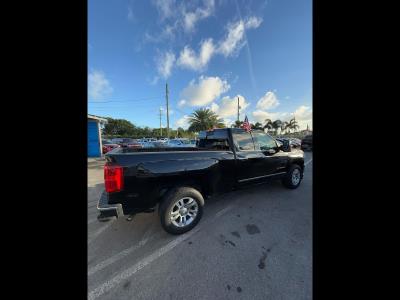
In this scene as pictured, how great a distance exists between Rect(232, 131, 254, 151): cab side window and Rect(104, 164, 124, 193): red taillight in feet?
7.69

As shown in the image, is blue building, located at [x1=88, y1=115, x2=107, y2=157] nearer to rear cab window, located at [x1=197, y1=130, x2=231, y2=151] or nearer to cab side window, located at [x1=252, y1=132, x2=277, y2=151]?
rear cab window, located at [x1=197, y1=130, x2=231, y2=151]

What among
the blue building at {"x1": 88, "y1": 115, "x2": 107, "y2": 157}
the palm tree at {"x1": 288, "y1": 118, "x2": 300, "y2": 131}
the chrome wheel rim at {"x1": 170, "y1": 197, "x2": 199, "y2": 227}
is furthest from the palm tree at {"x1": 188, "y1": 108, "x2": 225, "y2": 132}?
the palm tree at {"x1": 288, "y1": 118, "x2": 300, "y2": 131}

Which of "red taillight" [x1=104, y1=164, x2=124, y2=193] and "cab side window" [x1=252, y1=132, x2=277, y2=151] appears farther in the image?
"cab side window" [x1=252, y1=132, x2=277, y2=151]

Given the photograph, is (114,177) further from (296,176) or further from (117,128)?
(117,128)

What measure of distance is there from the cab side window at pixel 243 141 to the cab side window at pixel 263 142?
0.17 metres

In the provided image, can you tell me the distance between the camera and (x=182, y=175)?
9.79 feet

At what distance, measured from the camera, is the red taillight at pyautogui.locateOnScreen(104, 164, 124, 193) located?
248 cm

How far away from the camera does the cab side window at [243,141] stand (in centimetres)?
379

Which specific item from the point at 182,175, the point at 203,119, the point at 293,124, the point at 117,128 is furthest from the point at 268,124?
the point at 182,175

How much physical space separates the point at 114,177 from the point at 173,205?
1.00 m

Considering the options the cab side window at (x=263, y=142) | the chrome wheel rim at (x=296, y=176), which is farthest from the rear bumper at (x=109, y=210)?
the chrome wheel rim at (x=296, y=176)
